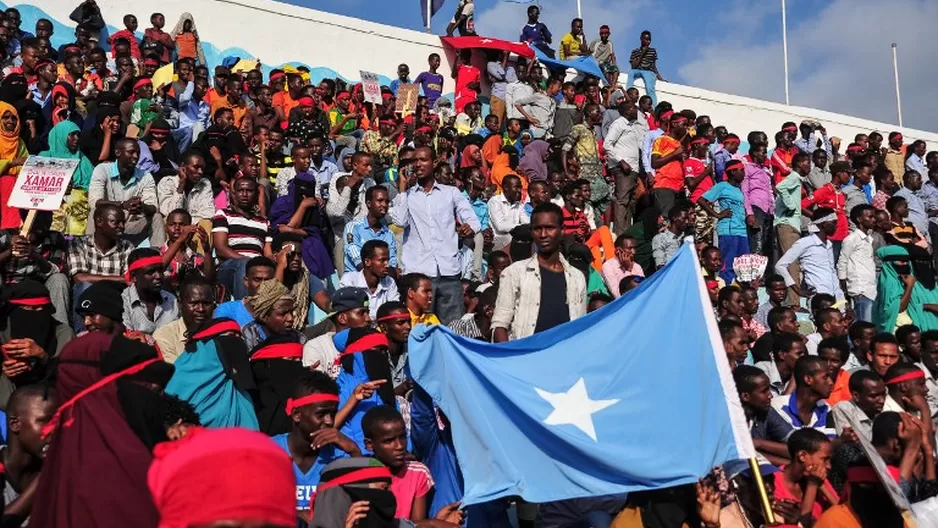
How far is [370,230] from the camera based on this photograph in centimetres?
1041

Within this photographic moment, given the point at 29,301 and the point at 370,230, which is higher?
the point at 370,230

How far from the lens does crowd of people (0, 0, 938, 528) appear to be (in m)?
5.09

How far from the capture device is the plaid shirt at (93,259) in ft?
30.0

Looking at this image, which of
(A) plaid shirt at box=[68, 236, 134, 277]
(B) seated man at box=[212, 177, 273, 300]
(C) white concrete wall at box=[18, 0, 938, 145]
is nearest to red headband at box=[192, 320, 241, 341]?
(A) plaid shirt at box=[68, 236, 134, 277]

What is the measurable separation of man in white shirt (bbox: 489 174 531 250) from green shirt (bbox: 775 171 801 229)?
13.0 feet

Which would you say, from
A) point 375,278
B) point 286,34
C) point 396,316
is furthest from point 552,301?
point 286,34

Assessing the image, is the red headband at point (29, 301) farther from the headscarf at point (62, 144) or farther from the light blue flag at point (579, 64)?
the light blue flag at point (579, 64)

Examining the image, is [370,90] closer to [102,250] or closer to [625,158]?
[625,158]

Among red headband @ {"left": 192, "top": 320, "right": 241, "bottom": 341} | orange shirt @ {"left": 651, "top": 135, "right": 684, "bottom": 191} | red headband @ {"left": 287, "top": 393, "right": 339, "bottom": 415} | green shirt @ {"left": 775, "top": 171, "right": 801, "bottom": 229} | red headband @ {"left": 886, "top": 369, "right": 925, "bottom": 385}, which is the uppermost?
orange shirt @ {"left": 651, "top": 135, "right": 684, "bottom": 191}

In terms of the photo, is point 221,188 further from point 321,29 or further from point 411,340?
point 321,29

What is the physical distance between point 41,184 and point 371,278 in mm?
2824

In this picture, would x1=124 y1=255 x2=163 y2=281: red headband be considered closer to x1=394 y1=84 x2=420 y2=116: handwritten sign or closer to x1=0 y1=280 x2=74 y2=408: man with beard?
x1=0 y1=280 x2=74 y2=408: man with beard

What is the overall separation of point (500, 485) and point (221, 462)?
3.49 m

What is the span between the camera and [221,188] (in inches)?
467
